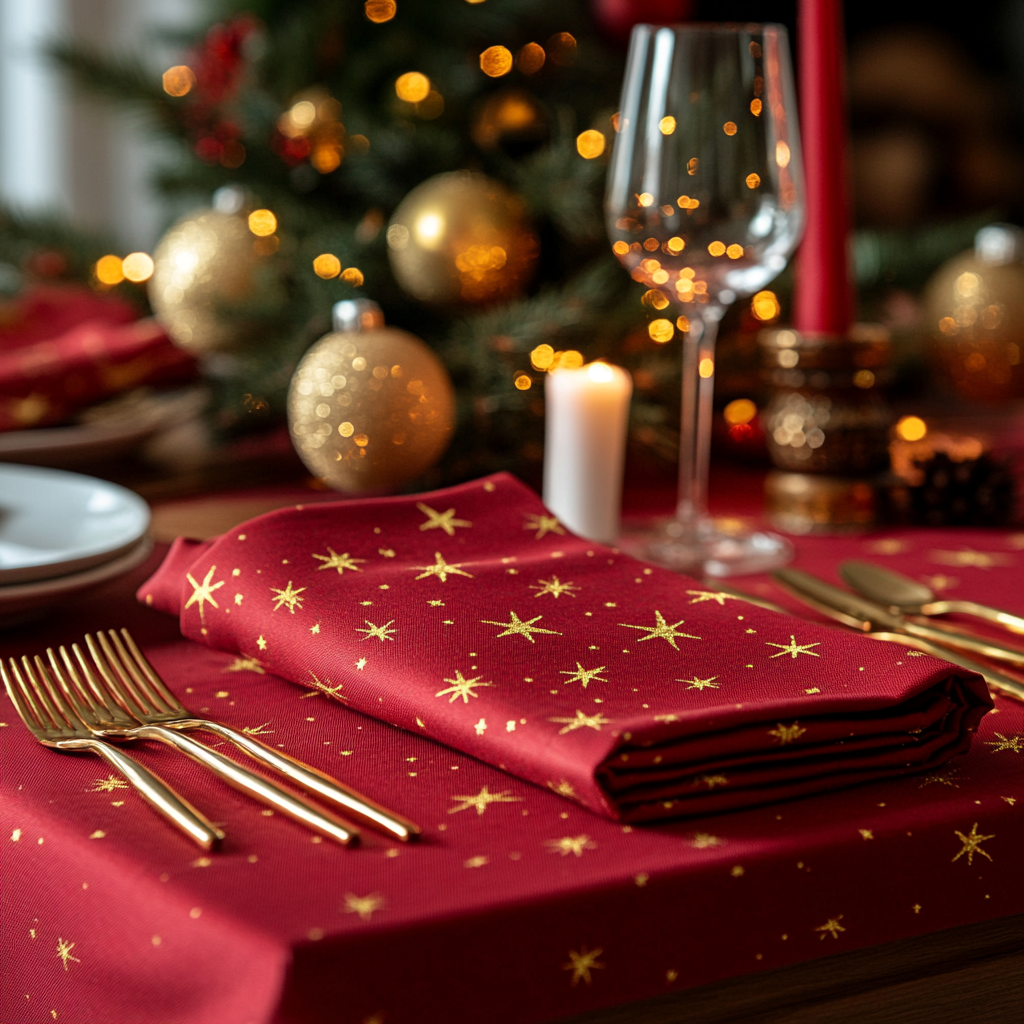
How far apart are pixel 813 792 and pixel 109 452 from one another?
0.64 meters

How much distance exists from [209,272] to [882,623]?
652 millimetres

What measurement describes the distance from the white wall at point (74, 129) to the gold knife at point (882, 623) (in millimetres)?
1854

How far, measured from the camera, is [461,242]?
925 mm

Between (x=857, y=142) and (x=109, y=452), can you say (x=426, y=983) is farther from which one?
(x=857, y=142)

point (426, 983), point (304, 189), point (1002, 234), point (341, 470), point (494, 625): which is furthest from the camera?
point (304, 189)

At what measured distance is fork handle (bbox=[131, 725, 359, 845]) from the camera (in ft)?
1.23

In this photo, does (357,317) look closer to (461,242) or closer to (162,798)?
(461,242)

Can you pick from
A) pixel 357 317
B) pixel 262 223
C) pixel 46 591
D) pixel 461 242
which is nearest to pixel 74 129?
pixel 262 223

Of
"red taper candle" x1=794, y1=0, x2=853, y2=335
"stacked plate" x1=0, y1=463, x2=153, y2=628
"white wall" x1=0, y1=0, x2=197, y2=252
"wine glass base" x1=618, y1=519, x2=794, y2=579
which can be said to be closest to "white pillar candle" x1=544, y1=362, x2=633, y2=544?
"wine glass base" x1=618, y1=519, x2=794, y2=579

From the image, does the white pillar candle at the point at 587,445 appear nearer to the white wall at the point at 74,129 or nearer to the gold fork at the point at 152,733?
the gold fork at the point at 152,733

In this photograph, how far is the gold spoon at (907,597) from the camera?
0.59m

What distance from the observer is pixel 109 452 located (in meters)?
0.90

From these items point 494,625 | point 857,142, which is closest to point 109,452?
point 494,625

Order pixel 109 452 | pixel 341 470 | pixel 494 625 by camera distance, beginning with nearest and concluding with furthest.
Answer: pixel 494 625, pixel 341 470, pixel 109 452
